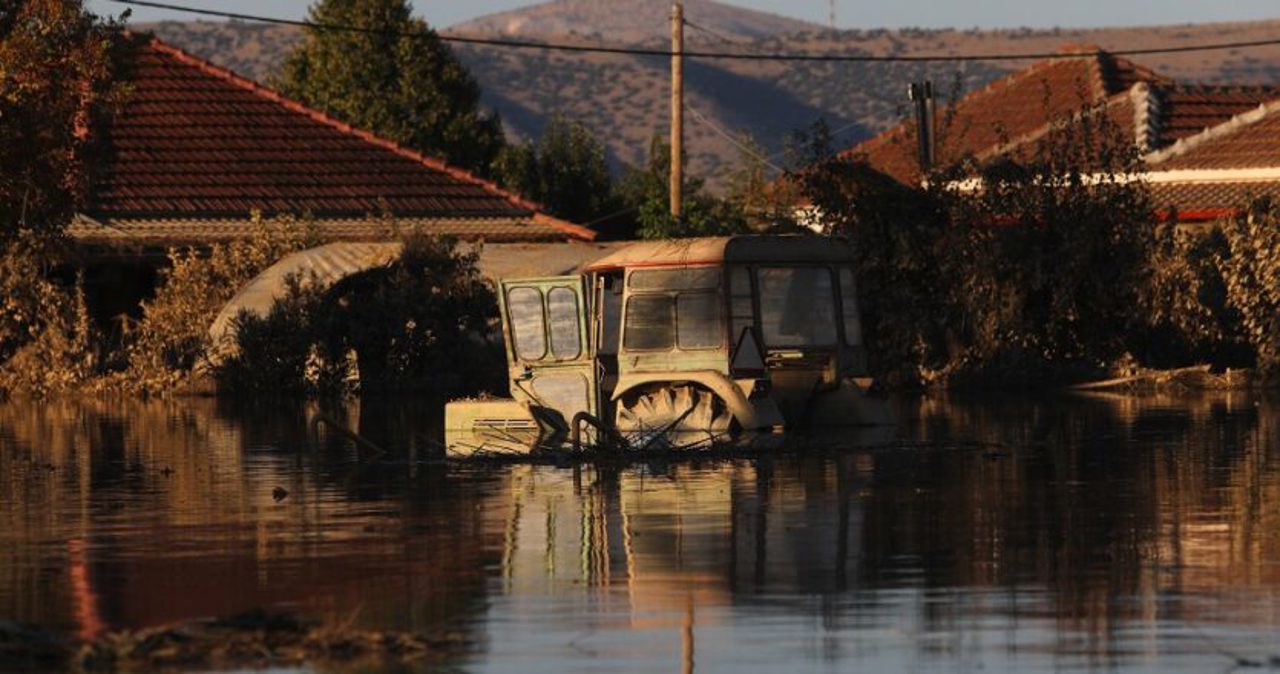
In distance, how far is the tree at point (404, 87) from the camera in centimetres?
7194

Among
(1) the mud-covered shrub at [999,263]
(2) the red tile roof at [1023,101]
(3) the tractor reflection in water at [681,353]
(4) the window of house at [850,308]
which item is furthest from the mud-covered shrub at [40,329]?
(2) the red tile roof at [1023,101]

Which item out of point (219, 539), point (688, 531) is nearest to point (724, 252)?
point (688, 531)

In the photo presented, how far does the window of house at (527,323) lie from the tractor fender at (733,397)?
975 millimetres

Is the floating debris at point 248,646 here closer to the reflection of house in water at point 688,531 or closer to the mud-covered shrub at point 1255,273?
the reflection of house in water at point 688,531

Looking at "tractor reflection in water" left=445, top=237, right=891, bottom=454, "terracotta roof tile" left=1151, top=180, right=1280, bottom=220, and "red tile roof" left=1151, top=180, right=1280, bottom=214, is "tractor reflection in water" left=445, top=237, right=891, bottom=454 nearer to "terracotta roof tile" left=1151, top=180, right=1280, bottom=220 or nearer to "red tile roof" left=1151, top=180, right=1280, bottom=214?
"red tile roof" left=1151, top=180, right=1280, bottom=214

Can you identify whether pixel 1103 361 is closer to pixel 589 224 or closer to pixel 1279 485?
pixel 1279 485

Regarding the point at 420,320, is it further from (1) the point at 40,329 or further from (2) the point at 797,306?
(2) the point at 797,306

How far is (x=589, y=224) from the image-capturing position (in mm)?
68688

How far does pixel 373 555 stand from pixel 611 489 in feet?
16.1

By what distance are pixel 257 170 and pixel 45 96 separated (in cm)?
1985

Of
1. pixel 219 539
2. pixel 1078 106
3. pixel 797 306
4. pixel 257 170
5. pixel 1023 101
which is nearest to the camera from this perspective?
pixel 219 539

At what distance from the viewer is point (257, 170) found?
54500mm

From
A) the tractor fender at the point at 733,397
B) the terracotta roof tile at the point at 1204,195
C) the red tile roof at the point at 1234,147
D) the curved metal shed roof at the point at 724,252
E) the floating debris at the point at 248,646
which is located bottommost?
the floating debris at the point at 248,646

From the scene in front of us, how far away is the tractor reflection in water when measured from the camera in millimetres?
24453
